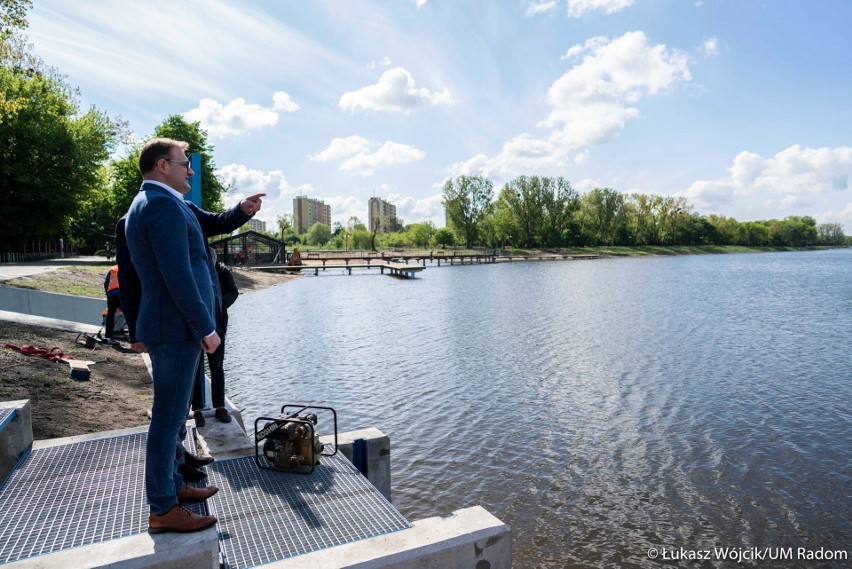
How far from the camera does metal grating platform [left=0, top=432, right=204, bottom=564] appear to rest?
10.5 feet

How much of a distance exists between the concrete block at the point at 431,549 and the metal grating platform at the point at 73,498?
102cm

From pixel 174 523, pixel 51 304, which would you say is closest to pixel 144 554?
pixel 174 523

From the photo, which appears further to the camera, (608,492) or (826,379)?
(826,379)

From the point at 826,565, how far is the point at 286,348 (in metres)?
13.4

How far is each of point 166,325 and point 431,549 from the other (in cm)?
190

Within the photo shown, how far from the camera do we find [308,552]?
3.18m

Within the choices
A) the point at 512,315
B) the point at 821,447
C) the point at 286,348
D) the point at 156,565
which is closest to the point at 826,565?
the point at 821,447

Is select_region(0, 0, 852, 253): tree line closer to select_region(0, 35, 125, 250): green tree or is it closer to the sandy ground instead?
select_region(0, 35, 125, 250): green tree

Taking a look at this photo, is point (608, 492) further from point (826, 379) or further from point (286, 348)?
point (286, 348)

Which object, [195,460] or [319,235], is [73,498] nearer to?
[195,460]

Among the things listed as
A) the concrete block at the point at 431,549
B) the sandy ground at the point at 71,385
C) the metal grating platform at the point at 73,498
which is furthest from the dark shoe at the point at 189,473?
the sandy ground at the point at 71,385

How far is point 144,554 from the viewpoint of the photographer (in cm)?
270

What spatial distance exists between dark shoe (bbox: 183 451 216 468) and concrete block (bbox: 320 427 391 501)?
1184 mm

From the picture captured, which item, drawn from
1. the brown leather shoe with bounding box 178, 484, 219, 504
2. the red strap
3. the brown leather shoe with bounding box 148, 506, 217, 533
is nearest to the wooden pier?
the red strap
